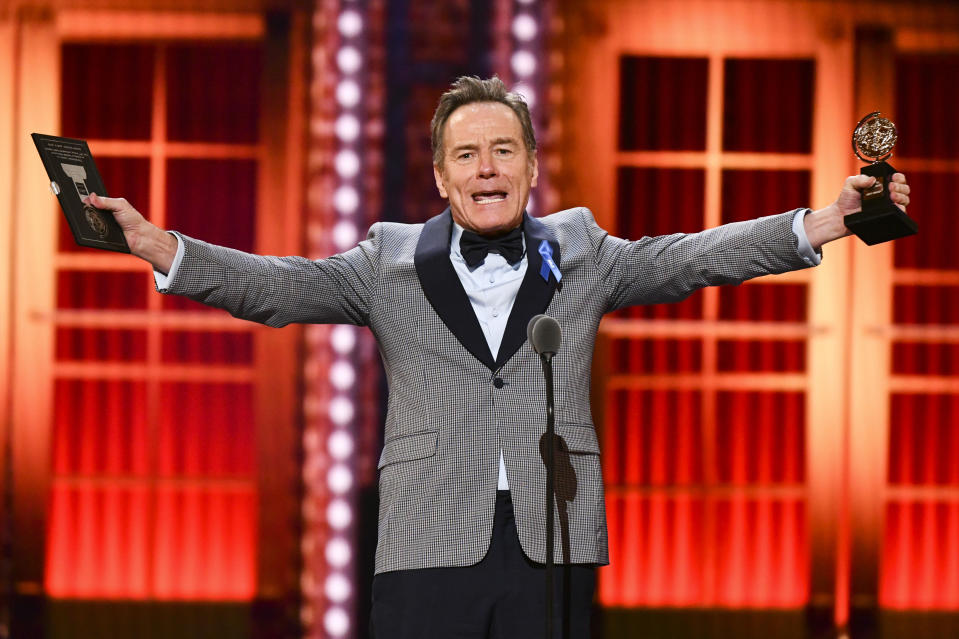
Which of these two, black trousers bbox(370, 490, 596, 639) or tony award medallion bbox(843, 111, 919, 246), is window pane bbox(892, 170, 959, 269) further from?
black trousers bbox(370, 490, 596, 639)

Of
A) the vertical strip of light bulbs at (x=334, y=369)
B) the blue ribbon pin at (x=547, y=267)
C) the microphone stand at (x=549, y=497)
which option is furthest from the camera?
the vertical strip of light bulbs at (x=334, y=369)

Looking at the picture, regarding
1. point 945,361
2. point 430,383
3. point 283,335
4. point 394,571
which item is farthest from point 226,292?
point 945,361

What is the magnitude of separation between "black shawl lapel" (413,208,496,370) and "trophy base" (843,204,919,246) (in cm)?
52

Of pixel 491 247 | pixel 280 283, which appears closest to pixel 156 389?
pixel 280 283

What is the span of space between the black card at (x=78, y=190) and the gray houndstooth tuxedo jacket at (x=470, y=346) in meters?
0.12

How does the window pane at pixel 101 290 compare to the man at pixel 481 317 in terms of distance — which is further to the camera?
the window pane at pixel 101 290

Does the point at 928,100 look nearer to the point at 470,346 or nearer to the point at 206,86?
the point at 206,86

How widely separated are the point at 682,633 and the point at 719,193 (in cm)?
166

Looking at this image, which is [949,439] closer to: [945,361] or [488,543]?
[945,361]

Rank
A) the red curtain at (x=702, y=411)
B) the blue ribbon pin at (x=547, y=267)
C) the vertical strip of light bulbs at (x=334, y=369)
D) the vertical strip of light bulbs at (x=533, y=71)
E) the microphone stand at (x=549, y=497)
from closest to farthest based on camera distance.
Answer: the microphone stand at (x=549, y=497), the blue ribbon pin at (x=547, y=267), the vertical strip of light bulbs at (x=334, y=369), the vertical strip of light bulbs at (x=533, y=71), the red curtain at (x=702, y=411)

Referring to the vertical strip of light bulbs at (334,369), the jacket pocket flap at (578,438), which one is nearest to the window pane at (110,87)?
the vertical strip of light bulbs at (334,369)

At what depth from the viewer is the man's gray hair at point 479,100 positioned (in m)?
1.71

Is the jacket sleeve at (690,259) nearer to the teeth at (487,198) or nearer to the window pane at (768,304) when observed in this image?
the teeth at (487,198)

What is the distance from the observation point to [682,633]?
12.1 feet
